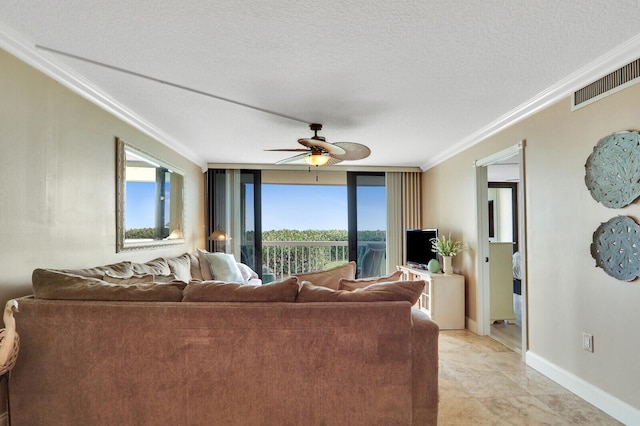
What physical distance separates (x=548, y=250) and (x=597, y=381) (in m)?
1.01

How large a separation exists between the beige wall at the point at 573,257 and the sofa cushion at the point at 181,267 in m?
3.43

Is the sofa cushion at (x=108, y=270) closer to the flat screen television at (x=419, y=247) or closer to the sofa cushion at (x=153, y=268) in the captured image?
the sofa cushion at (x=153, y=268)

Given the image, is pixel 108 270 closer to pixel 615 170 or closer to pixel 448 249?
pixel 615 170

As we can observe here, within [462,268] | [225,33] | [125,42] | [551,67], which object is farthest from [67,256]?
[462,268]

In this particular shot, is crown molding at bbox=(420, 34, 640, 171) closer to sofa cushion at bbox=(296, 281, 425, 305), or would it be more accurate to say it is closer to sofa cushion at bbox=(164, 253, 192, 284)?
sofa cushion at bbox=(296, 281, 425, 305)

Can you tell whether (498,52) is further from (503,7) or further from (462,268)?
(462,268)

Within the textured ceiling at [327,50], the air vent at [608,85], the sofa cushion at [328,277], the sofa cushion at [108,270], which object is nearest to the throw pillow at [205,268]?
the sofa cushion at [108,270]

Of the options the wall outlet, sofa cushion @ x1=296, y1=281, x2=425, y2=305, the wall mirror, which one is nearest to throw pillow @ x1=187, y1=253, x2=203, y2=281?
the wall mirror

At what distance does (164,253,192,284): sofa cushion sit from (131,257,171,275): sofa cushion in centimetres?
11

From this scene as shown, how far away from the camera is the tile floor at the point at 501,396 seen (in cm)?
231

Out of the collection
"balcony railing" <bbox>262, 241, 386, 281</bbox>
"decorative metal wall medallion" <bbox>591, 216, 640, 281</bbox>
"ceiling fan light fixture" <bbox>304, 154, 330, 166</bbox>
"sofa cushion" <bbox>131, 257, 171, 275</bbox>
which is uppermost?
"ceiling fan light fixture" <bbox>304, 154, 330, 166</bbox>

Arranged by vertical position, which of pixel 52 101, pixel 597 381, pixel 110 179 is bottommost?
pixel 597 381

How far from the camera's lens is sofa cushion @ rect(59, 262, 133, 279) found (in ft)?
7.89

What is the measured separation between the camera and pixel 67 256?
8.26ft
